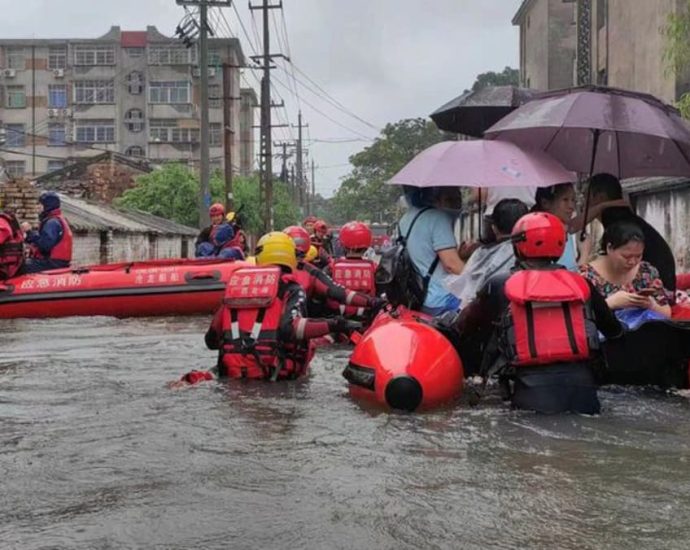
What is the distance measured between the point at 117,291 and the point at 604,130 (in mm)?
8343

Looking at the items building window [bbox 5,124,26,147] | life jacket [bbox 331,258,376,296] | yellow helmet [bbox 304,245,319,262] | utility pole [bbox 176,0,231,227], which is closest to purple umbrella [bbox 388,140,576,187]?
life jacket [bbox 331,258,376,296]

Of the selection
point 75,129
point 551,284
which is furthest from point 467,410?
point 75,129

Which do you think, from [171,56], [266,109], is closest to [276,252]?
[266,109]

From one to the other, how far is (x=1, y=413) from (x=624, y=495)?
3819 mm

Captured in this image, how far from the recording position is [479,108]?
24.6 feet

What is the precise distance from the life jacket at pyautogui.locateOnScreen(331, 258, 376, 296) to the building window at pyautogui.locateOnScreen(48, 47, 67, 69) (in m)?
59.6

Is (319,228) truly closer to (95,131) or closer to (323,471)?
Answer: (323,471)

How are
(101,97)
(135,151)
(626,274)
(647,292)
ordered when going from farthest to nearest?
(101,97) → (135,151) → (626,274) → (647,292)

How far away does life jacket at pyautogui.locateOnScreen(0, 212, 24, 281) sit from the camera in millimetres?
12961

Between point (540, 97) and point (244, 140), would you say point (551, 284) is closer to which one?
point (540, 97)

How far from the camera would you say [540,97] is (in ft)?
22.0

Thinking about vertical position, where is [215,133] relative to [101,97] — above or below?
below

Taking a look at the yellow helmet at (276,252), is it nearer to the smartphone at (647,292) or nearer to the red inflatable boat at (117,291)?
the smartphone at (647,292)

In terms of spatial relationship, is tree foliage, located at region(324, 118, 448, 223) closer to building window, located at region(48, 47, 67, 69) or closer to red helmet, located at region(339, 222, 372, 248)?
building window, located at region(48, 47, 67, 69)
